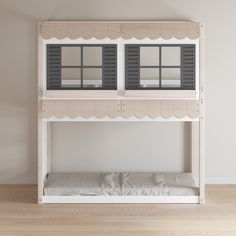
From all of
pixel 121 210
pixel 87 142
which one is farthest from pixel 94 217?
pixel 87 142

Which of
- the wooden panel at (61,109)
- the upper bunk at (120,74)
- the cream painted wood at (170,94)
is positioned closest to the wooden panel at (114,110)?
the upper bunk at (120,74)

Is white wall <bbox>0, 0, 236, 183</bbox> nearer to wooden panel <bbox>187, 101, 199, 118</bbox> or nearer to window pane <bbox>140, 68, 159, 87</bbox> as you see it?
window pane <bbox>140, 68, 159, 87</bbox>

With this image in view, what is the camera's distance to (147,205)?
352 centimetres

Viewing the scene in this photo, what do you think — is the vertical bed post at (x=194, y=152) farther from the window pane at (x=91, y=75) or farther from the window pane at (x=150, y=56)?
the window pane at (x=91, y=75)

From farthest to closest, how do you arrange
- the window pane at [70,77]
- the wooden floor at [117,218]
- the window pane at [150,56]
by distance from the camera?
1. the window pane at [150,56]
2. the window pane at [70,77]
3. the wooden floor at [117,218]

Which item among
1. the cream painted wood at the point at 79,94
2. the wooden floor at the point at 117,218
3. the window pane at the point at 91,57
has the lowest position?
the wooden floor at the point at 117,218

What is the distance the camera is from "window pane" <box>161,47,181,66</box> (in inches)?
153

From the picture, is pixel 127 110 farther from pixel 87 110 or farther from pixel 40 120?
pixel 40 120

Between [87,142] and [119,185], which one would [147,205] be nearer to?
[119,185]

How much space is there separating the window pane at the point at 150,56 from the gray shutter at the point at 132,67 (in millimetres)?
422

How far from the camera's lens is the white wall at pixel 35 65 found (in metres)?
4.03

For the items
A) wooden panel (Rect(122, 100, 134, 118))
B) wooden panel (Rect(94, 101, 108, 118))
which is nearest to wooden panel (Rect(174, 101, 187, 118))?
wooden panel (Rect(122, 100, 134, 118))

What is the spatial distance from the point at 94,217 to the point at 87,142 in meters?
1.06

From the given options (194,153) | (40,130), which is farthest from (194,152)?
(40,130)
